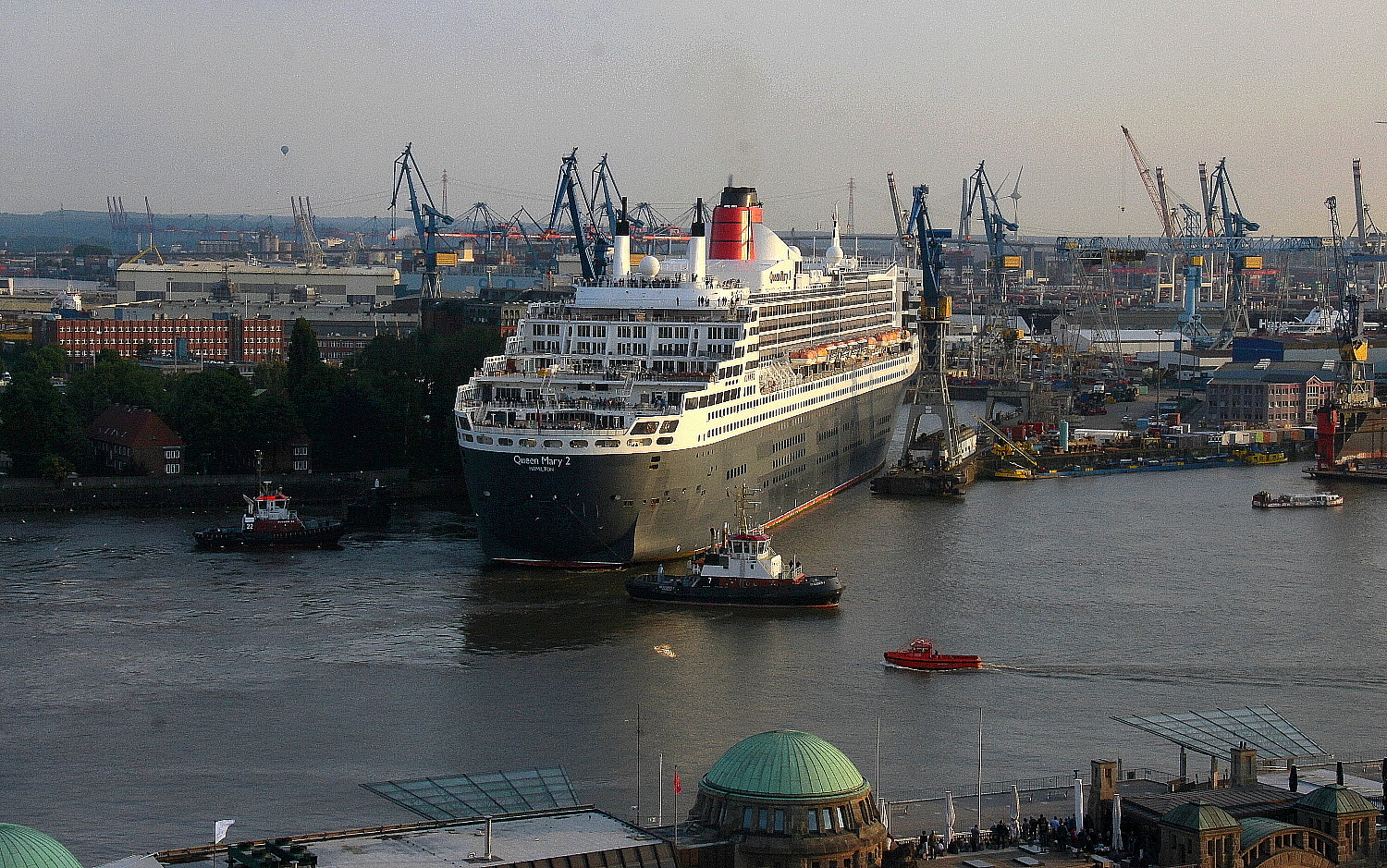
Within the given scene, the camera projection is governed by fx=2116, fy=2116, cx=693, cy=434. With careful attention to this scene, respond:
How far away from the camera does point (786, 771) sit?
44.7 ft

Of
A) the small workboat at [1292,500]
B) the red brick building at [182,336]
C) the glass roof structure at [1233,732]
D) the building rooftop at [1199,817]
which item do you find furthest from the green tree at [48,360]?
the building rooftop at [1199,817]

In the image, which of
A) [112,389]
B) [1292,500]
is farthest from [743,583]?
[112,389]

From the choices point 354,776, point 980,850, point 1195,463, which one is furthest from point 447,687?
point 1195,463

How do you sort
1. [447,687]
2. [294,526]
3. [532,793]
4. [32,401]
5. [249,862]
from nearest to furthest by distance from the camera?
[249,862] → [532,793] → [447,687] → [294,526] → [32,401]

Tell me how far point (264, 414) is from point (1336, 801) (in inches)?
1170

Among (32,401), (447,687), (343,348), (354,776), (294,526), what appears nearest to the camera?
(354,776)

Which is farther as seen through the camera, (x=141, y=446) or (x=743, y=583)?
(x=141, y=446)

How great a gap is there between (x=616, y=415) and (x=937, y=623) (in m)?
6.29

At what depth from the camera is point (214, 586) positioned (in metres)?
28.9

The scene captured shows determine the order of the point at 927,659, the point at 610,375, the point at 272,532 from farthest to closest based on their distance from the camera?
1. the point at 610,375
2. the point at 272,532
3. the point at 927,659

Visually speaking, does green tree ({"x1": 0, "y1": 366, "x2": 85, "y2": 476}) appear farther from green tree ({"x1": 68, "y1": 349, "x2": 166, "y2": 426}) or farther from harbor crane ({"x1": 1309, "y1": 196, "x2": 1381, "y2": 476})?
harbor crane ({"x1": 1309, "y1": 196, "x2": 1381, "y2": 476})

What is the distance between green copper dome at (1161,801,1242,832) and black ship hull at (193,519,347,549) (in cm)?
2015

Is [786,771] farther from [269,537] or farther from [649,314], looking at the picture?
[649,314]

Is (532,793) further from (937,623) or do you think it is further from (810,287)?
(810,287)
